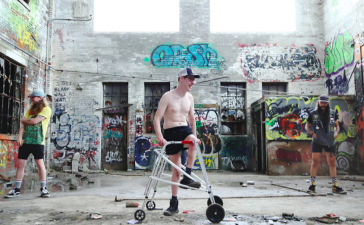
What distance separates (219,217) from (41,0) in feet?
35.3

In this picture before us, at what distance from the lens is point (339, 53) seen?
11.0 metres

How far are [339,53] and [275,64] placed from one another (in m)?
2.24

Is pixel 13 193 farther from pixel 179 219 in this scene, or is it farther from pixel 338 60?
pixel 338 60

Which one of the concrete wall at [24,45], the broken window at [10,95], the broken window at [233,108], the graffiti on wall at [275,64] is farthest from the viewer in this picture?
the graffiti on wall at [275,64]

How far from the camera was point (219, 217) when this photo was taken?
3.26 meters

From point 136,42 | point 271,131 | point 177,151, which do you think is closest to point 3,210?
point 177,151

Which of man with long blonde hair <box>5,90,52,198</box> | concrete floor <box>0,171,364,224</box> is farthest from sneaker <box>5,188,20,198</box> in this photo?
concrete floor <box>0,171,364,224</box>

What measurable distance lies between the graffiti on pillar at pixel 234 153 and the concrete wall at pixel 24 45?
21.9 feet

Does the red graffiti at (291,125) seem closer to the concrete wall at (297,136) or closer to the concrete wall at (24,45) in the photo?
the concrete wall at (297,136)

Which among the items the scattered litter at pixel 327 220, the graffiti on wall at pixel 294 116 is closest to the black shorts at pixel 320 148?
the scattered litter at pixel 327 220

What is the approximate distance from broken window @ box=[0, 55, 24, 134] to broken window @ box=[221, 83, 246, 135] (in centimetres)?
698

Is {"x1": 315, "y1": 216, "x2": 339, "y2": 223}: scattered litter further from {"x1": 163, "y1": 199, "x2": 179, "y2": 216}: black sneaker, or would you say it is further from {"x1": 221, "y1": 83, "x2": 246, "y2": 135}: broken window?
{"x1": 221, "y1": 83, "x2": 246, "y2": 135}: broken window

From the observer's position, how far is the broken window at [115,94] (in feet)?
39.7

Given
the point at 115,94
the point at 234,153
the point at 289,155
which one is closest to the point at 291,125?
the point at 289,155
